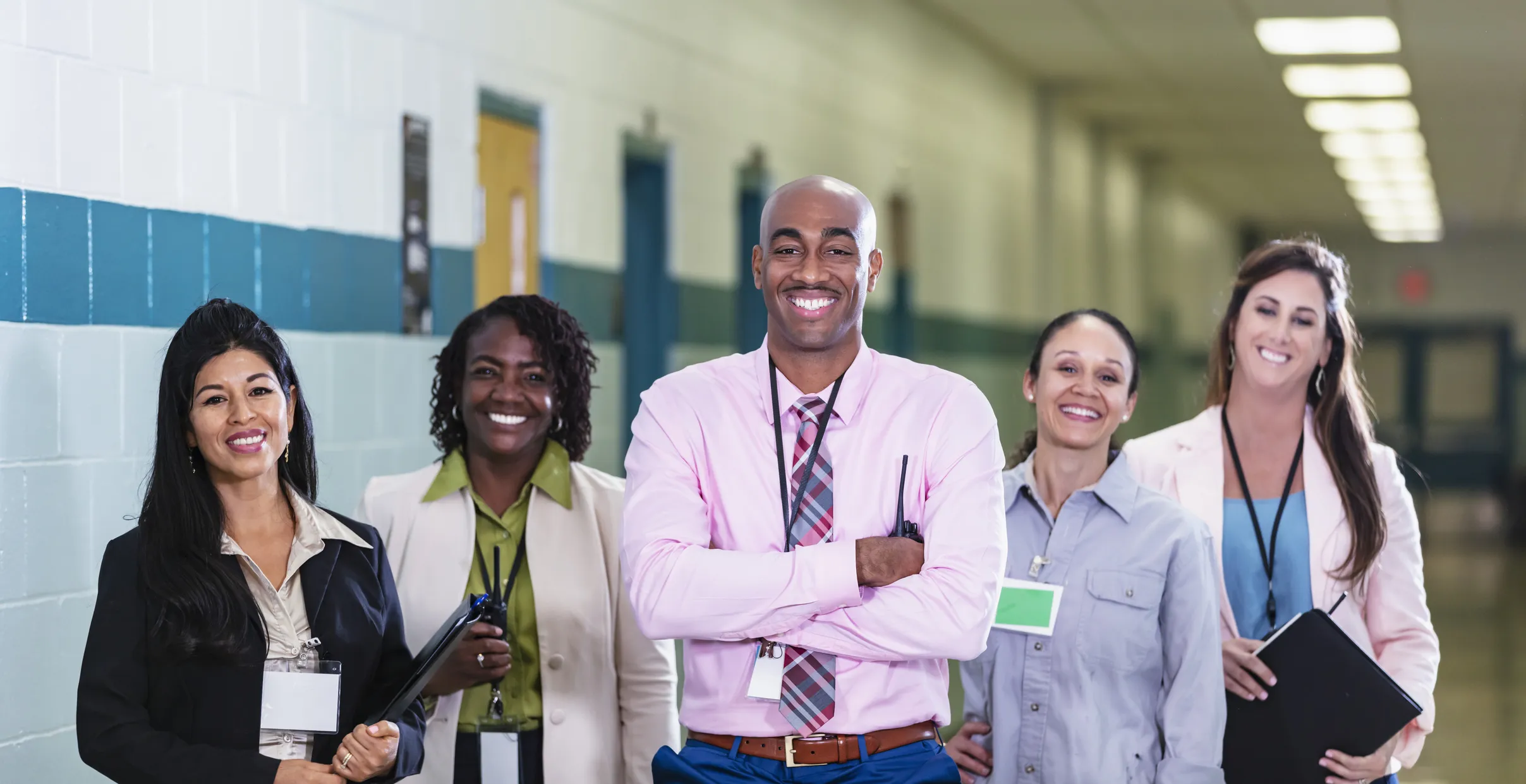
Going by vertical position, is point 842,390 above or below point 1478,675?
above

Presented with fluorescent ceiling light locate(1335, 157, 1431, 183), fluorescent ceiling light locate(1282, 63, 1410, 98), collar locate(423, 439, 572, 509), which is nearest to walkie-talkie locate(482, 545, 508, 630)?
collar locate(423, 439, 572, 509)

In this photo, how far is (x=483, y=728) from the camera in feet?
9.11

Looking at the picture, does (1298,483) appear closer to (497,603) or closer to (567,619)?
(567,619)

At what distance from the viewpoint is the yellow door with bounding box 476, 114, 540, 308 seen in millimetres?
4906

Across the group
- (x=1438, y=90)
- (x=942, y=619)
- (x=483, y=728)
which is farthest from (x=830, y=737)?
(x=1438, y=90)

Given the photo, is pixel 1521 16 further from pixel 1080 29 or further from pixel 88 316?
pixel 88 316

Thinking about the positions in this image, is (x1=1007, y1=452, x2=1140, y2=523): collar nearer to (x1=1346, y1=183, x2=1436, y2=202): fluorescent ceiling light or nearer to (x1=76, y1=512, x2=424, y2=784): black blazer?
(x1=76, y1=512, x2=424, y2=784): black blazer

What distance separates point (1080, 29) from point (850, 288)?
25.3ft

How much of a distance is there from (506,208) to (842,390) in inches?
116

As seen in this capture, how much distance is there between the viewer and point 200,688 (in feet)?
7.39

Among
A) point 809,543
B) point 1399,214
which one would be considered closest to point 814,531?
point 809,543

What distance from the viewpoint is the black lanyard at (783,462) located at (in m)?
2.26

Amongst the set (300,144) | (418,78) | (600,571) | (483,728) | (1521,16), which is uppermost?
(1521,16)

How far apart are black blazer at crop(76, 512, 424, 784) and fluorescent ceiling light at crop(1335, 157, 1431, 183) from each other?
43.2ft
